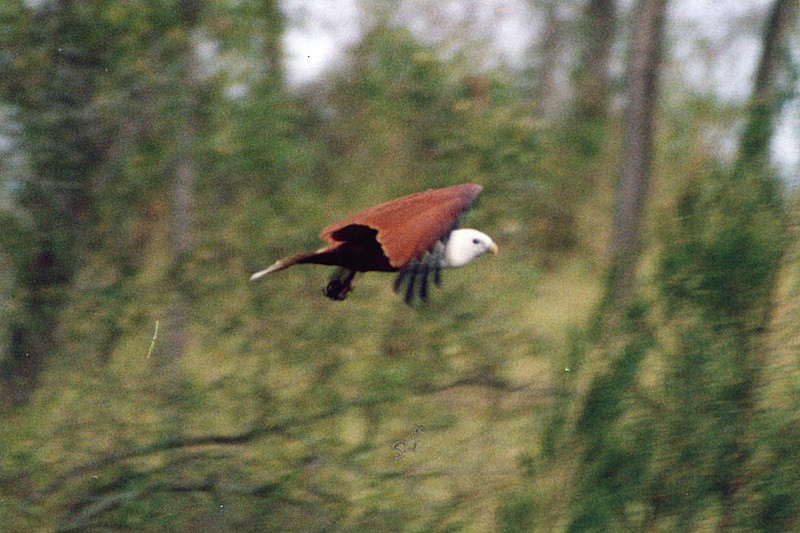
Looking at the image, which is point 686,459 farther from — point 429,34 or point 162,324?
point 429,34

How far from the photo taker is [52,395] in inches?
222

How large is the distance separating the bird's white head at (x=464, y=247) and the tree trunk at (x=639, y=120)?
14.8ft

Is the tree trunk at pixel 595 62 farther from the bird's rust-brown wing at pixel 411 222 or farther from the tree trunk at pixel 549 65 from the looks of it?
the bird's rust-brown wing at pixel 411 222

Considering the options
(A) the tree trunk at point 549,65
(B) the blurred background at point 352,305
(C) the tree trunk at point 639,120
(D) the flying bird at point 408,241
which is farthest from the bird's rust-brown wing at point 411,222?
(A) the tree trunk at point 549,65

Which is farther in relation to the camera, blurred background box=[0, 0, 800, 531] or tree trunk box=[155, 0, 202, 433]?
tree trunk box=[155, 0, 202, 433]

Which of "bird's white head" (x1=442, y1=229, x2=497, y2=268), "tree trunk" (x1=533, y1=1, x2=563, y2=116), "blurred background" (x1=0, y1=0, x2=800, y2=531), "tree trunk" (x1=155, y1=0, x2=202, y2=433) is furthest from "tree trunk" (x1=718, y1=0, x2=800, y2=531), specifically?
"tree trunk" (x1=533, y1=1, x2=563, y2=116)

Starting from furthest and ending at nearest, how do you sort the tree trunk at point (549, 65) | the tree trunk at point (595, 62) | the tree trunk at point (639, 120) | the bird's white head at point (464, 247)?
the tree trunk at point (595, 62), the tree trunk at point (549, 65), the tree trunk at point (639, 120), the bird's white head at point (464, 247)

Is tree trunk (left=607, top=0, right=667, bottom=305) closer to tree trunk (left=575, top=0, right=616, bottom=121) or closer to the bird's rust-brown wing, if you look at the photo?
tree trunk (left=575, top=0, right=616, bottom=121)

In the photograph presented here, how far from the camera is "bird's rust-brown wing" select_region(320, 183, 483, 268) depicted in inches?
114

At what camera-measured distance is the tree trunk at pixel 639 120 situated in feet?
25.5

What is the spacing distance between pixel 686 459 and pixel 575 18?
6215 mm

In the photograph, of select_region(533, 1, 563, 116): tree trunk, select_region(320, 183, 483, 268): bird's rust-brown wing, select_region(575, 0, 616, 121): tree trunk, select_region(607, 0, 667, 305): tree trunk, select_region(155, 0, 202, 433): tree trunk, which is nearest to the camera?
select_region(320, 183, 483, 268): bird's rust-brown wing

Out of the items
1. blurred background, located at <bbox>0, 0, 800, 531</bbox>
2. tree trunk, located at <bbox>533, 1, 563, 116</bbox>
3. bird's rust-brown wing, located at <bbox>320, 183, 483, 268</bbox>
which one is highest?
tree trunk, located at <bbox>533, 1, 563, 116</bbox>

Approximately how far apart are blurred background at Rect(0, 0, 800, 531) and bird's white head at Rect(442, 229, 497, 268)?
1.64 meters
